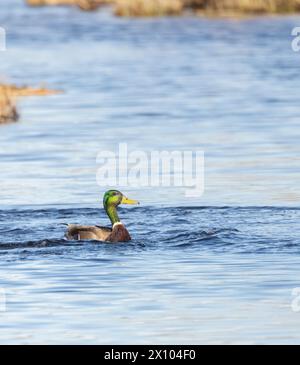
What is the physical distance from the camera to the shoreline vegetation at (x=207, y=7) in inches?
2522

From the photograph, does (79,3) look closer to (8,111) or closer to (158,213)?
(8,111)

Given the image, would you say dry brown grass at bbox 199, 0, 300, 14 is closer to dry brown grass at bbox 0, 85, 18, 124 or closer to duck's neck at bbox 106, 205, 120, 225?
dry brown grass at bbox 0, 85, 18, 124

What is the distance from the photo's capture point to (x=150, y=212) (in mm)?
19672

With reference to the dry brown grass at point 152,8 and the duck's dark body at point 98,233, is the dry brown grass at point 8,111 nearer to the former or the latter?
the duck's dark body at point 98,233

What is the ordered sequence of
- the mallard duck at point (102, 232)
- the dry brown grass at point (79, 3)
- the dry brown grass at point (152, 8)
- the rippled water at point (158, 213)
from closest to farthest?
the rippled water at point (158, 213), the mallard duck at point (102, 232), the dry brown grass at point (152, 8), the dry brown grass at point (79, 3)

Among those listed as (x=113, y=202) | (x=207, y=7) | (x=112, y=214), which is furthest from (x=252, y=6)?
(x=112, y=214)

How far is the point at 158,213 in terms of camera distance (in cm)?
1953

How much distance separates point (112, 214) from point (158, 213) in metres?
1.87

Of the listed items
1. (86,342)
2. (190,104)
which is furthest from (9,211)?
(190,104)

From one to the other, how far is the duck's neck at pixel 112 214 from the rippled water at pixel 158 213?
328 millimetres

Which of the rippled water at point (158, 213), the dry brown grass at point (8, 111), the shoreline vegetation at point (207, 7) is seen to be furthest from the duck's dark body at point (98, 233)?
the shoreline vegetation at point (207, 7)

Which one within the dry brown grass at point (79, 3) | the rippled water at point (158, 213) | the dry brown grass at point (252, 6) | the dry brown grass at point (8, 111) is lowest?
the rippled water at point (158, 213)

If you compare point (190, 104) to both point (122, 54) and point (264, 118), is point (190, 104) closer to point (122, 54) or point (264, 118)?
point (264, 118)

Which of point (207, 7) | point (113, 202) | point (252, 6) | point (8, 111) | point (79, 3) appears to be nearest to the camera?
point (113, 202)
